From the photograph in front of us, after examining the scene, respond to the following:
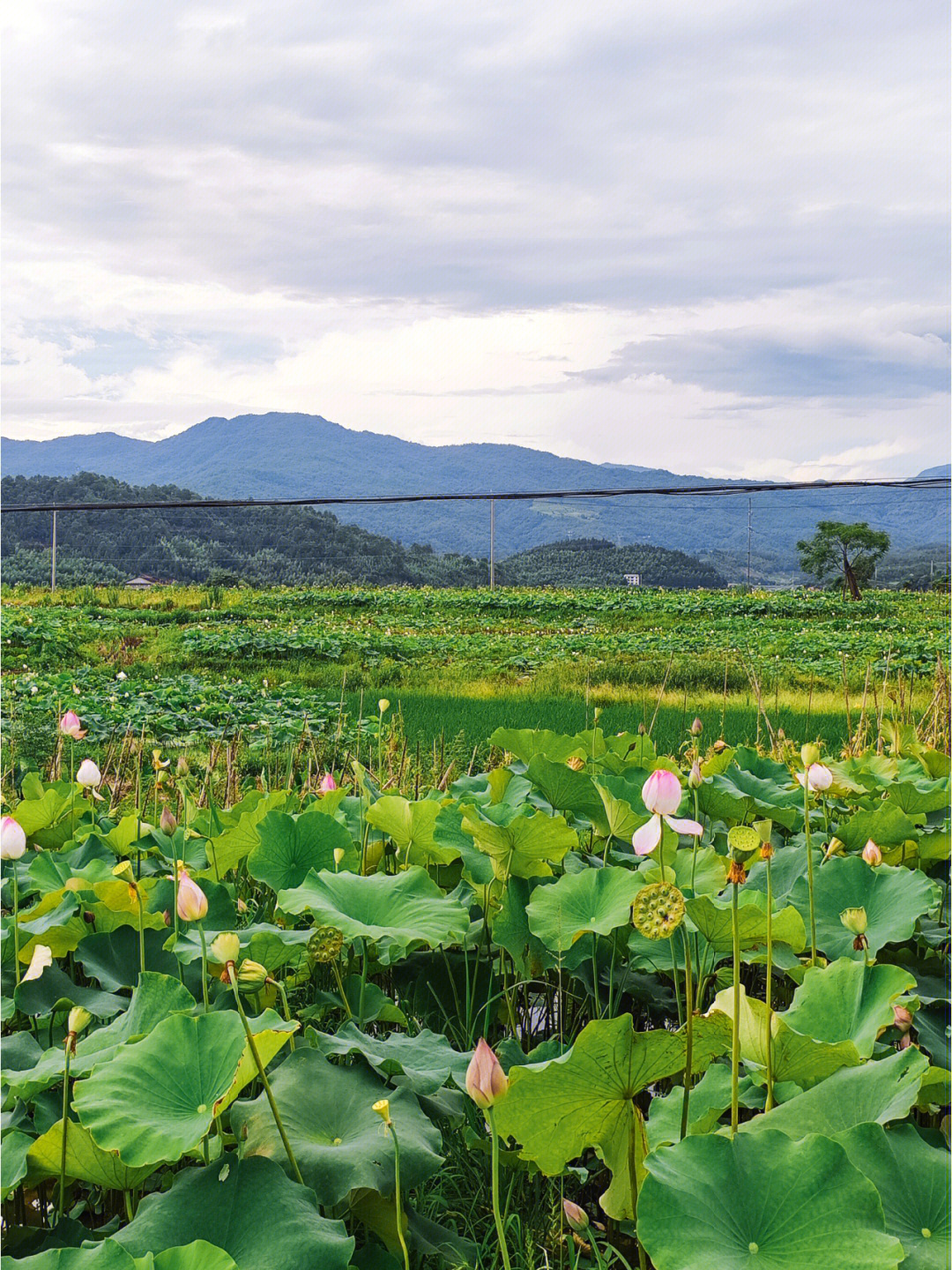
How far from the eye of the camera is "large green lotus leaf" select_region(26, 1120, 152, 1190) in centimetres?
53

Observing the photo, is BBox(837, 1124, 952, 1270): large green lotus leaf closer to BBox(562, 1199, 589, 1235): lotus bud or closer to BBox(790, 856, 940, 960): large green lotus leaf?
BBox(562, 1199, 589, 1235): lotus bud

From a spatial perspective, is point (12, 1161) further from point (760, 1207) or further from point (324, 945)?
point (760, 1207)

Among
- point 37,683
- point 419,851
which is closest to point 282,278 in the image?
point 37,683

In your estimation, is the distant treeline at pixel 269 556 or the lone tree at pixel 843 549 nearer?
the distant treeline at pixel 269 556

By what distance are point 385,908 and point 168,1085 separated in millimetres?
269

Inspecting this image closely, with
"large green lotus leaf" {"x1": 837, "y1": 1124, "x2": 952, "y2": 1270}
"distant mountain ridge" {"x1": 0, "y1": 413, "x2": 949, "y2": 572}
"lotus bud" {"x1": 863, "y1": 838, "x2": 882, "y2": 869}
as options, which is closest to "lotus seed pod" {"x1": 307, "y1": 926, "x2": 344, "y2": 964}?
"large green lotus leaf" {"x1": 837, "y1": 1124, "x2": 952, "y2": 1270}

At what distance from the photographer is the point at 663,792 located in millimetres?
557

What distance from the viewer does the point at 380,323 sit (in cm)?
871

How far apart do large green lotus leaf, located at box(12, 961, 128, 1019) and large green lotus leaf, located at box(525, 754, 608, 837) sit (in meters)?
0.47

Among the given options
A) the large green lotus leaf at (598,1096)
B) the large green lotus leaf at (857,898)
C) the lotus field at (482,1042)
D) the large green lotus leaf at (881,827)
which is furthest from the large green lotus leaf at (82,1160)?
the large green lotus leaf at (881,827)

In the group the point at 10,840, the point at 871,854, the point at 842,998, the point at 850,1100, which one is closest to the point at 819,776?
the point at 871,854

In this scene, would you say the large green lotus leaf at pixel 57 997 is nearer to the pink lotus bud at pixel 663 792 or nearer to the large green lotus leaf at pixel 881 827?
the pink lotus bud at pixel 663 792

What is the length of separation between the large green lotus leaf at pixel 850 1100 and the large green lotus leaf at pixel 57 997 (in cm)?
50

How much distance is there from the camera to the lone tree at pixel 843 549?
12.2 m
